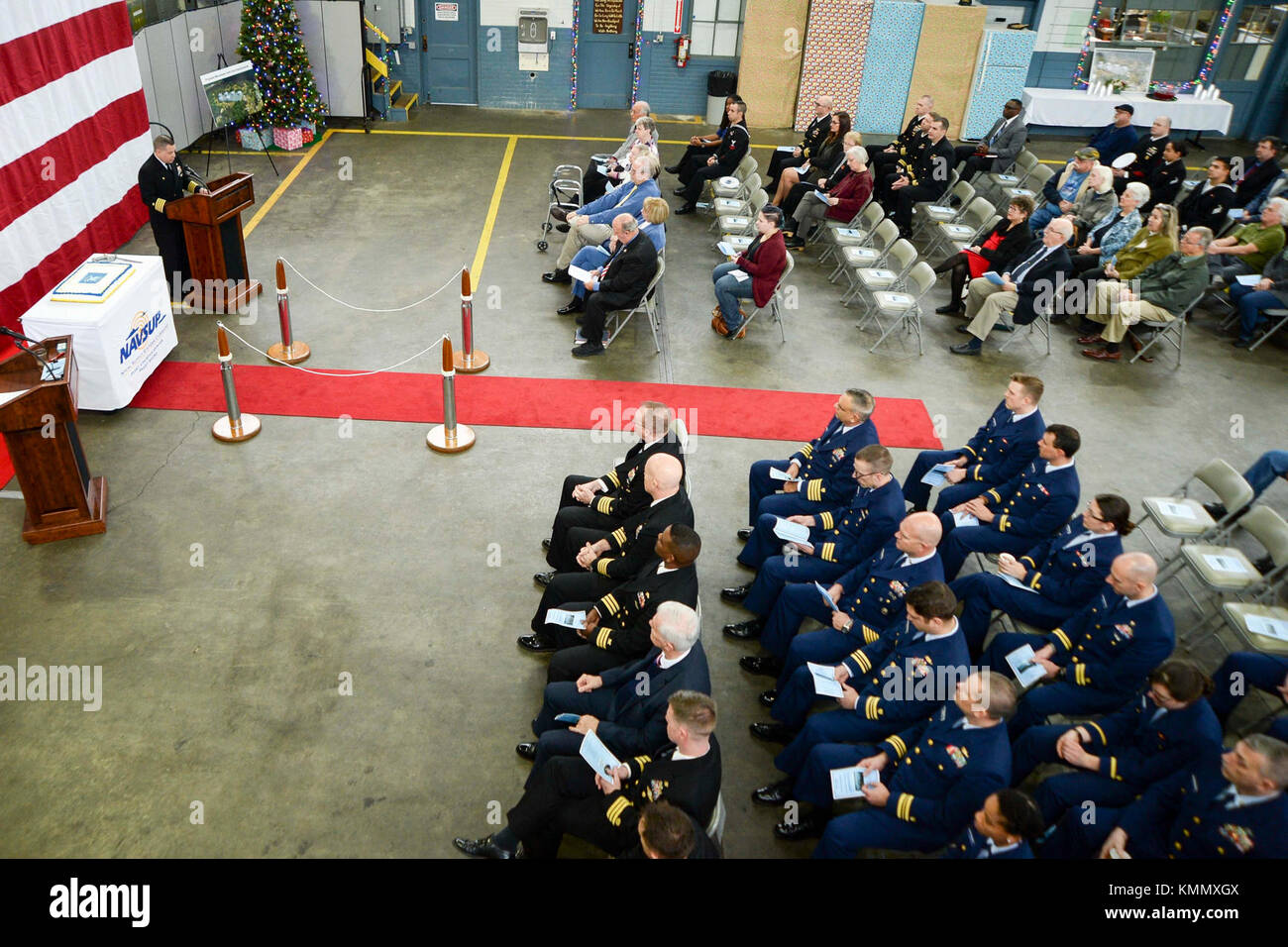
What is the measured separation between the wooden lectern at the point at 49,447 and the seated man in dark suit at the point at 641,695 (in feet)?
12.2

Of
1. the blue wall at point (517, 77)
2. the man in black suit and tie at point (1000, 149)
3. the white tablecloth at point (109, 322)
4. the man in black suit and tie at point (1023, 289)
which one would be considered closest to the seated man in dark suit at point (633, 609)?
the white tablecloth at point (109, 322)

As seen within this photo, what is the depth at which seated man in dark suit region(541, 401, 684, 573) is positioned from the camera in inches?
223

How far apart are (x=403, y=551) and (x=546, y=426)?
73.7 inches

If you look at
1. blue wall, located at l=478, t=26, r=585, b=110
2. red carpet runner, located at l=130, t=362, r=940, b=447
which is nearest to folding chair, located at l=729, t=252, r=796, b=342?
red carpet runner, located at l=130, t=362, r=940, b=447

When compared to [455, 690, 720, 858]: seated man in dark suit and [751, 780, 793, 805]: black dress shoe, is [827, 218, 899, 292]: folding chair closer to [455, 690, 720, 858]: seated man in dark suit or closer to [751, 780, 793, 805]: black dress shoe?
[751, 780, 793, 805]: black dress shoe

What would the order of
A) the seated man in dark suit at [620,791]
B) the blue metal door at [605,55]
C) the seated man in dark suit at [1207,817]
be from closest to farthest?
the seated man in dark suit at [1207,817]
the seated man in dark suit at [620,791]
the blue metal door at [605,55]

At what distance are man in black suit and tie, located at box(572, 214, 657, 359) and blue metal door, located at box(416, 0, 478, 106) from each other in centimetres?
861

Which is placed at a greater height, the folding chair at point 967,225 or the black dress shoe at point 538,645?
the folding chair at point 967,225

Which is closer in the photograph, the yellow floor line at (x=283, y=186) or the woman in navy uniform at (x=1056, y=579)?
the woman in navy uniform at (x=1056, y=579)

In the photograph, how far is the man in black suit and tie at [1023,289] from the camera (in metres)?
8.94

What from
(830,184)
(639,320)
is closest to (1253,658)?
(639,320)

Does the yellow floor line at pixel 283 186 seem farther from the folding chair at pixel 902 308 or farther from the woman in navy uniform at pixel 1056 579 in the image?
the woman in navy uniform at pixel 1056 579

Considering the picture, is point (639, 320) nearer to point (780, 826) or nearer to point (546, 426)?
point (546, 426)
